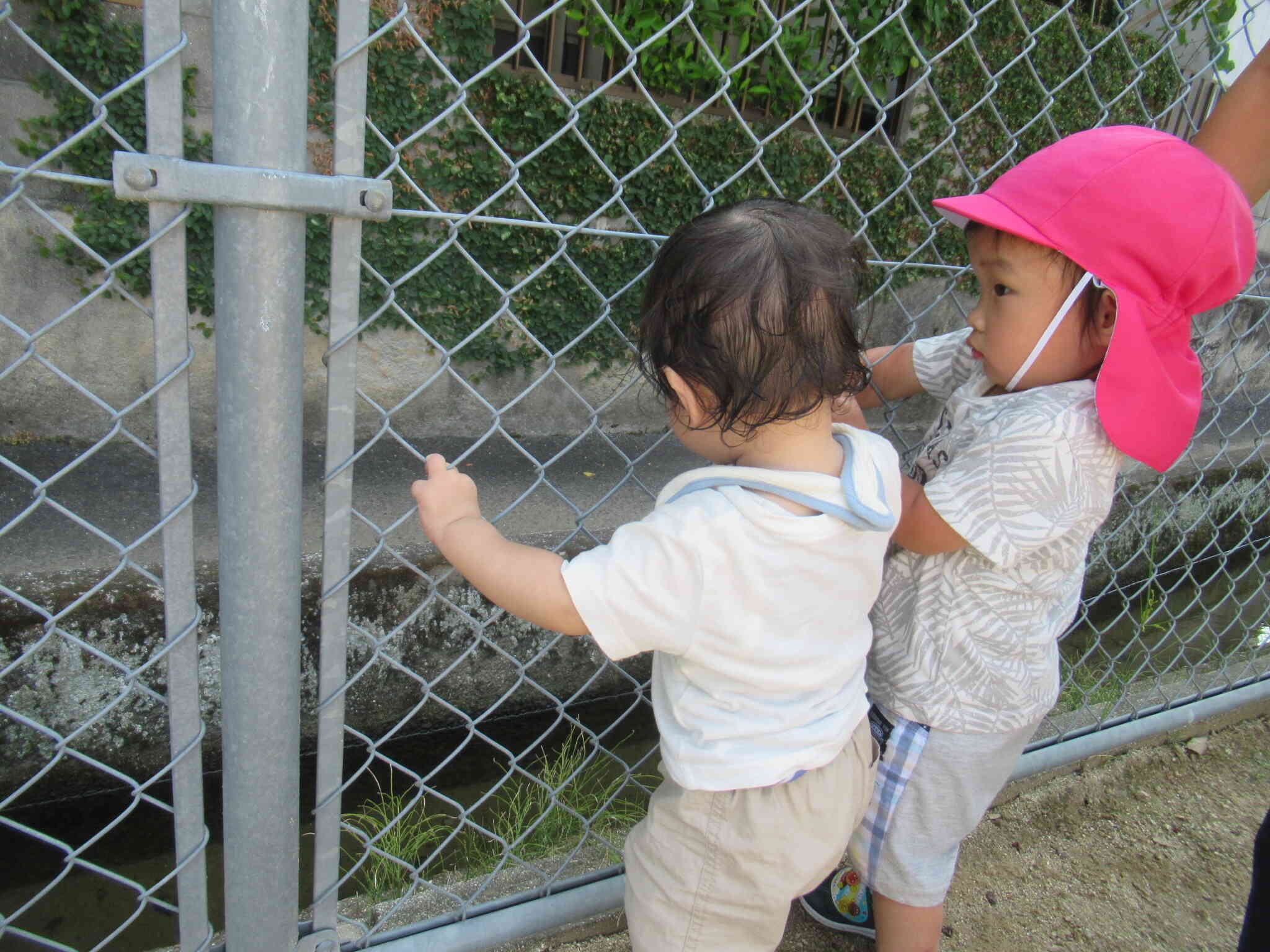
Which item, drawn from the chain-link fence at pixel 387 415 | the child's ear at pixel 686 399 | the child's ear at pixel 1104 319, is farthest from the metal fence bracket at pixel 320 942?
the child's ear at pixel 1104 319

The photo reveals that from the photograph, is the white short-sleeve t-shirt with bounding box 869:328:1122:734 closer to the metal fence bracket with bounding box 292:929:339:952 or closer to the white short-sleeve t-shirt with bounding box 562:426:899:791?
the white short-sleeve t-shirt with bounding box 562:426:899:791

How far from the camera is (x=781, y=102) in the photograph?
4090 millimetres

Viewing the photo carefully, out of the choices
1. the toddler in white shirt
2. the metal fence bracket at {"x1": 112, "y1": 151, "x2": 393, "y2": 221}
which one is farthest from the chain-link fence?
the toddler in white shirt

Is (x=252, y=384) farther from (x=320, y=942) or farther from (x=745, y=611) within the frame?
(x=320, y=942)

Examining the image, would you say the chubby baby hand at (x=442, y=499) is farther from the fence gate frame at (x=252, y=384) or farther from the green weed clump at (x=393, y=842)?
the green weed clump at (x=393, y=842)

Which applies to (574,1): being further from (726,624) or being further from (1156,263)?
(726,624)

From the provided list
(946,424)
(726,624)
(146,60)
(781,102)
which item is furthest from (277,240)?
(781,102)

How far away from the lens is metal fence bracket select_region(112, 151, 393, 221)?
0.80 meters

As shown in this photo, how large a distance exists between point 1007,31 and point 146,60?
15.2 feet

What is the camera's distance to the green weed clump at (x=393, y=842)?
1778 mm

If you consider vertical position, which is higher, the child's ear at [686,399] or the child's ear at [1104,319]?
the child's ear at [1104,319]

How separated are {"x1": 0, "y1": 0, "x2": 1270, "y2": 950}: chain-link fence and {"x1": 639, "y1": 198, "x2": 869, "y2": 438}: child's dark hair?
0.81ft

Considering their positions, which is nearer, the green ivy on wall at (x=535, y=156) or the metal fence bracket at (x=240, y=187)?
the metal fence bracket at (x=240, y=187)

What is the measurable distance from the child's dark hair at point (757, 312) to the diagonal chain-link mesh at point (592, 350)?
0.28m
